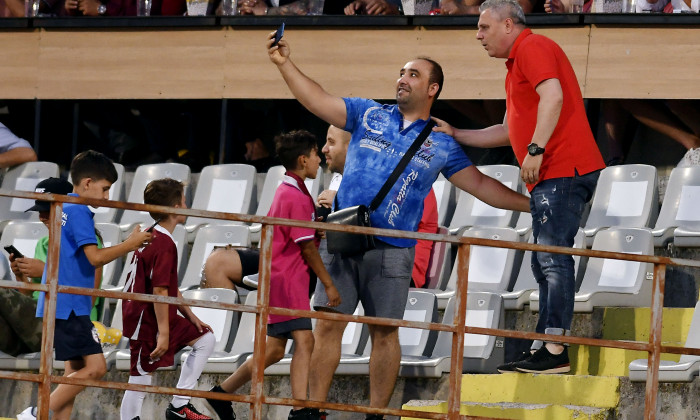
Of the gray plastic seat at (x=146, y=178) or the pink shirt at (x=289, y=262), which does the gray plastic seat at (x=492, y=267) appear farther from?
the gray plastic seat at (x=146, y=178)

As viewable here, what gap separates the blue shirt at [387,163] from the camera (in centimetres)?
576

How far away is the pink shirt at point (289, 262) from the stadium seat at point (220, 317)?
137 cm

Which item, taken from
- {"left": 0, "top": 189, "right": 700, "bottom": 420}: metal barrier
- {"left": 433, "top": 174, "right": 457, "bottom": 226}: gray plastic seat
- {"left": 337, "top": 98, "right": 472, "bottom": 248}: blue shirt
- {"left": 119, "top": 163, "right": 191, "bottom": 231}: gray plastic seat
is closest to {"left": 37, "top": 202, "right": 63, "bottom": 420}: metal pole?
{"left": 0, "top": 189, "right": 700, "bottom": 420}: metal barrier

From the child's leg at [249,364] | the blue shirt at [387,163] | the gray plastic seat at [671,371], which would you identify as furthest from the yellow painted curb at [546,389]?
the child's leg at [249,364]

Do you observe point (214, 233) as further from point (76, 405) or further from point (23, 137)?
point (23, 137)

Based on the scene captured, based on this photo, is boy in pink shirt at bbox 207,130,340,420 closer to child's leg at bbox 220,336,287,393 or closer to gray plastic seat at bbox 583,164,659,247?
child's leg at bbox 220,336,287,393

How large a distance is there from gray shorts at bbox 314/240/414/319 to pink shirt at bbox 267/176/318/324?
0.66ft

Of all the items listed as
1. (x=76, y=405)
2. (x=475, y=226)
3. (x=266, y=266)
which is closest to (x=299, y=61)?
(x=475, y=226)

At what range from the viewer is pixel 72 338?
588cm

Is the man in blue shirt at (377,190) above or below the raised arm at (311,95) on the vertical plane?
below

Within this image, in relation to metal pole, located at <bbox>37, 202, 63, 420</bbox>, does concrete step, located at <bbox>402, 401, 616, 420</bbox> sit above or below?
below

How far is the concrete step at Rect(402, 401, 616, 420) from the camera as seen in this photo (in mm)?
5547

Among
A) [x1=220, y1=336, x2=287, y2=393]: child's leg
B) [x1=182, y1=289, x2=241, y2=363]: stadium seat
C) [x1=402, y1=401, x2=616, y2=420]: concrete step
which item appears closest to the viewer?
[x1=402, y1=401, x2=616, y2=420]: concrete step

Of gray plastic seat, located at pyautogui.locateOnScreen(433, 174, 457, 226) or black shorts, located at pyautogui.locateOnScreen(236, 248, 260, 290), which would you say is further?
gray plastic seat, located at pyautogui.locateOnScreen(433, 174, 457, 226)
